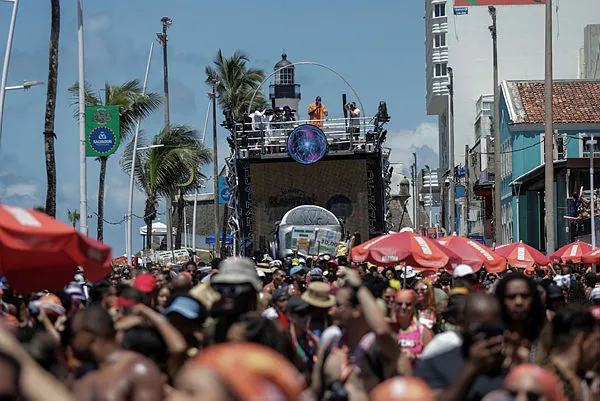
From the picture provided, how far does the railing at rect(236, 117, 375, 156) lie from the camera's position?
48.2 metres

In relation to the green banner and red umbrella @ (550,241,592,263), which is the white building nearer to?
red umbrella @ (550,241,592,263)

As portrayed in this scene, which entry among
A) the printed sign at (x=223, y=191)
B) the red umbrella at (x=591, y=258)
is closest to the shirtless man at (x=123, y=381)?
the red umbrella at (x=591, y=258)

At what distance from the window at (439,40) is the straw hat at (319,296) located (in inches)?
3505

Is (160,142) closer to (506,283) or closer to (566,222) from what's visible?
(566,222)

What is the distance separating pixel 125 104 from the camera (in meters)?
44.1

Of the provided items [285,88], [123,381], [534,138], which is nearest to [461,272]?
[123,381]

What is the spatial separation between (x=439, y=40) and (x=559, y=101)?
38.9m

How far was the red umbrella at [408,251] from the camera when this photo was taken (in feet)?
61.1

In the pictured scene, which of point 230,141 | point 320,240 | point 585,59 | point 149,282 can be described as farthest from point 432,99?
point 149,282

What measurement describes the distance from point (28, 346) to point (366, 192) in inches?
1635

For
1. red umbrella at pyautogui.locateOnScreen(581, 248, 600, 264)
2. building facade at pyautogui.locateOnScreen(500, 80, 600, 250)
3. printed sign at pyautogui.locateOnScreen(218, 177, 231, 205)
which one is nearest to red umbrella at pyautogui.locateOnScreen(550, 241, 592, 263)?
red umbrella at pyautogui.locateOnScreen(581, 248, 600, 264)

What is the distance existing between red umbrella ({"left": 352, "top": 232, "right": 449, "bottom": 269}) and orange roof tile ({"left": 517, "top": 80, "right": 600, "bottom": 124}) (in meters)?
39.2

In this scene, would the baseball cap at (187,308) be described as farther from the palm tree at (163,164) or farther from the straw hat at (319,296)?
the palm tree at (163,164)

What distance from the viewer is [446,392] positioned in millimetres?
5703
